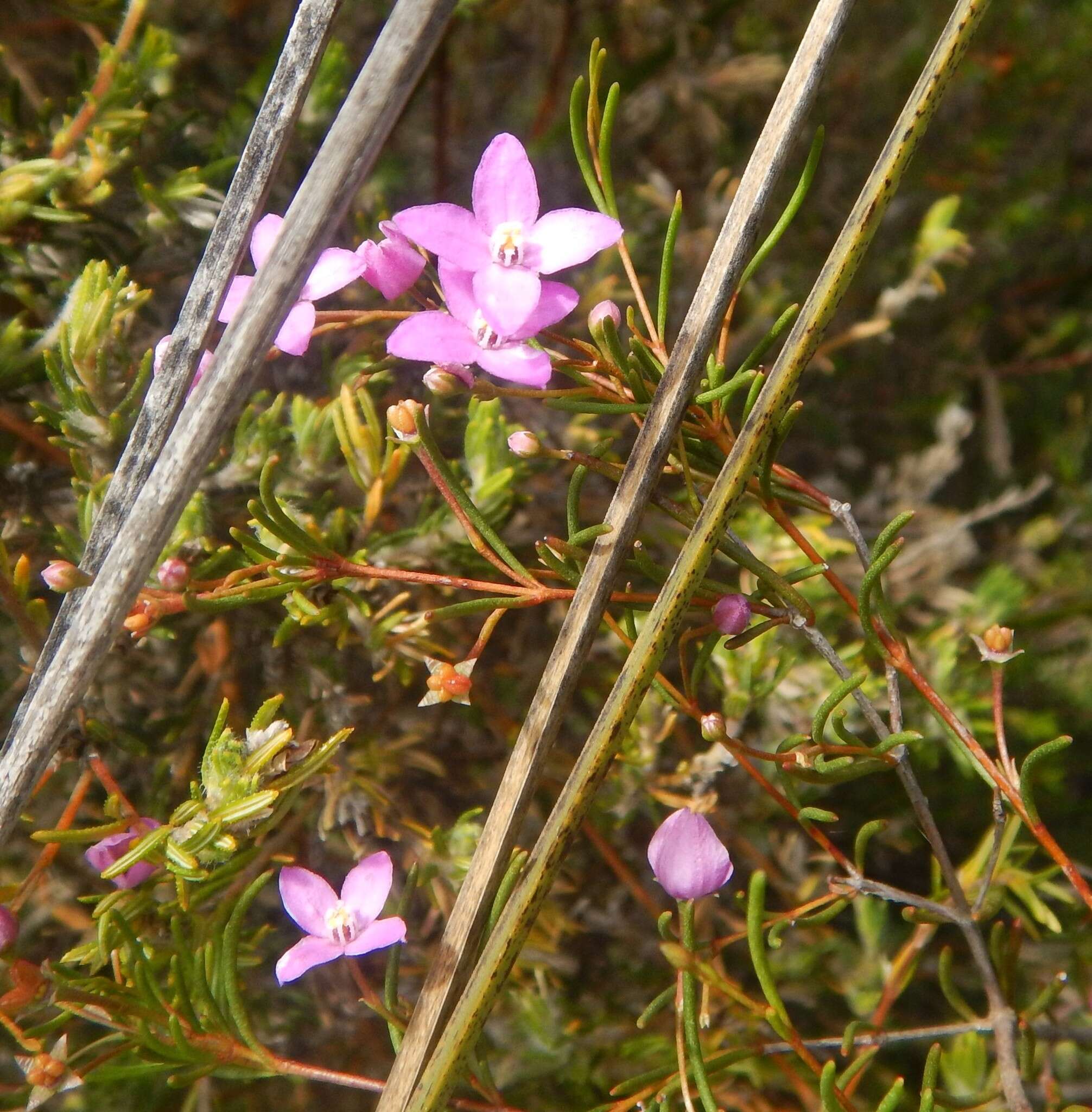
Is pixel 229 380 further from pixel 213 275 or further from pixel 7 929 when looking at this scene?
pixel 7 929

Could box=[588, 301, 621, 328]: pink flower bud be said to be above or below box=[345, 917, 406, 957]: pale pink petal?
above

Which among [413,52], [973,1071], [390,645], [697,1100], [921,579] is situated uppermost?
[413,52]

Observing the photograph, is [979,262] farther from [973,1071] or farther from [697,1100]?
[697,1100]

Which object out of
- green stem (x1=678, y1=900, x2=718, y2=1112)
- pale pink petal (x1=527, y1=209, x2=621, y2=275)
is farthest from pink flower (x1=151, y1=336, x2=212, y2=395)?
green stem (x1=678, y1=900, x2=718, y2=1112)

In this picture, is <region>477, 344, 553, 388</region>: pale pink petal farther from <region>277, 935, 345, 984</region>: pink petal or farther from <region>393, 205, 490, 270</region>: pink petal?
<region>277, 935, 345, 984</region>: pink petal

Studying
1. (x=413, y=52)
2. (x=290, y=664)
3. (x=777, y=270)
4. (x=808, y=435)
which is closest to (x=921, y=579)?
(x=808, y=435)

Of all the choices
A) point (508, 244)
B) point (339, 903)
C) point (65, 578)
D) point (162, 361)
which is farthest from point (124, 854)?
point (508, 244)

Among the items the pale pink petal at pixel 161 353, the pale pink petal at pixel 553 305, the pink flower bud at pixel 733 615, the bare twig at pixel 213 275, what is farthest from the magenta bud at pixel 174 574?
the pink flower bud at pixel 733 615

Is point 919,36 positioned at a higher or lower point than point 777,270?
higher
